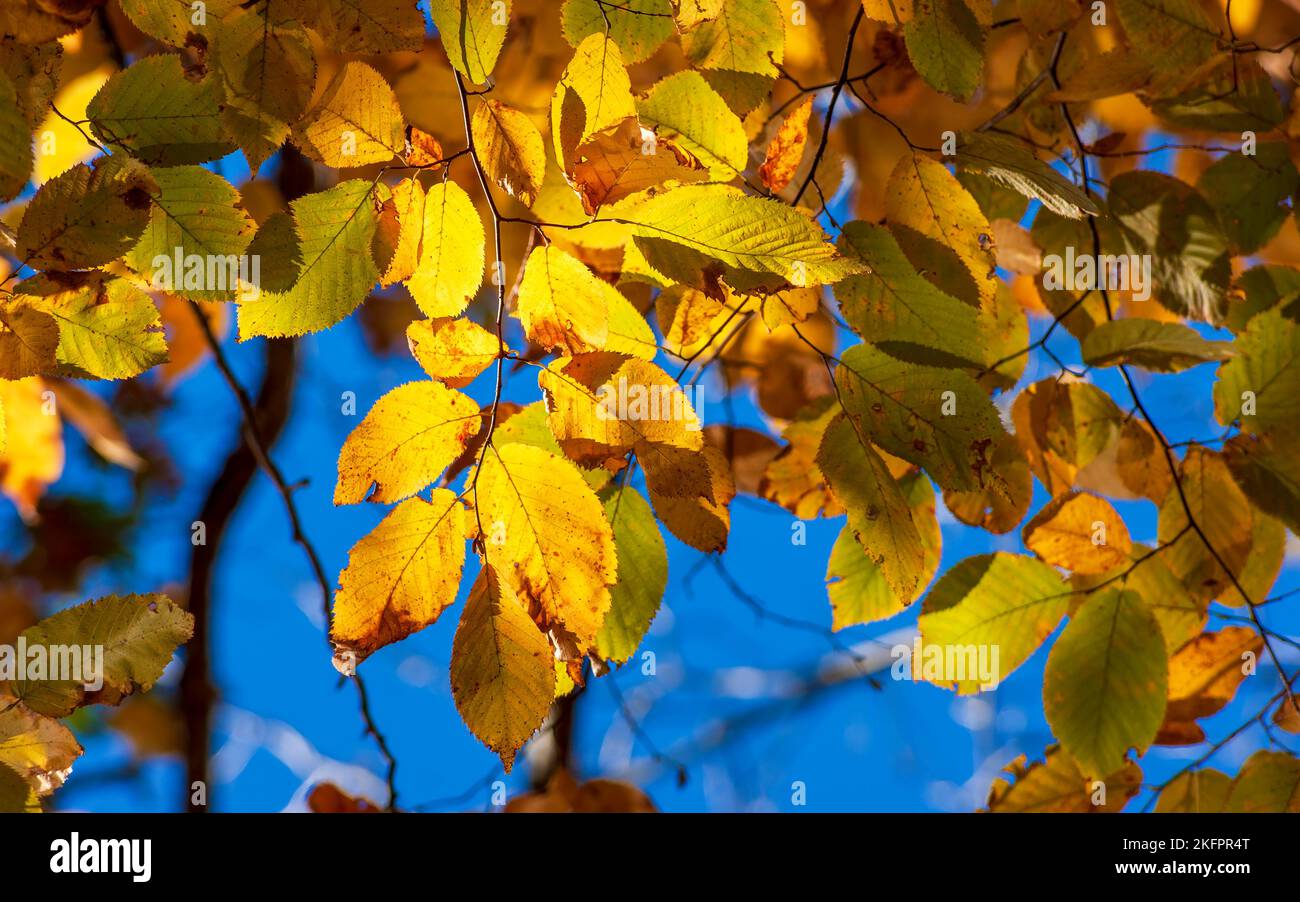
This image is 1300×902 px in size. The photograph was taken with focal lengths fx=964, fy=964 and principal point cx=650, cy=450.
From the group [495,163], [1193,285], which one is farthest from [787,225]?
[1193,285]

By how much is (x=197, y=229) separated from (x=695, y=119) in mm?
342

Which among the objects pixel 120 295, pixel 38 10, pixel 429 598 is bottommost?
pixel 429 598

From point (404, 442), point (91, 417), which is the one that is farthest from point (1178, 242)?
point (91, 417)

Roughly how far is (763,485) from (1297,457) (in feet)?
1.65

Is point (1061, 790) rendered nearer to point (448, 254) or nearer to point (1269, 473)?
point (1269, 473)

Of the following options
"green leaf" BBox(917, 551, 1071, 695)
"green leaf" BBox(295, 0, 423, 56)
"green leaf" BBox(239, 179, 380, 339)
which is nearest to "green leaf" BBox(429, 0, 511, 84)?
"green leaf" BBox(295, 0, 423, 56)

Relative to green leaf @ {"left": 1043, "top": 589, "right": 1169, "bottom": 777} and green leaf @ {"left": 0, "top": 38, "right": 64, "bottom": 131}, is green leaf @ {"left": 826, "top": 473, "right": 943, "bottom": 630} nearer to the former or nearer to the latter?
green leaf @ {"left": 1043, "top": 589, "right": 1169, "bottom": 777}

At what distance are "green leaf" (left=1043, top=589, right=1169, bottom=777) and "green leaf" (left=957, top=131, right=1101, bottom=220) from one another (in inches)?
15.5

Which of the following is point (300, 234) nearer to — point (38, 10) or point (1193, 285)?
point (38, 10)

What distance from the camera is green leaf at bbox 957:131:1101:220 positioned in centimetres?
66

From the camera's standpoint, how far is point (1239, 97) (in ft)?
3.19

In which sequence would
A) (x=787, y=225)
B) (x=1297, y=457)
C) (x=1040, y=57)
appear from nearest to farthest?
(x=787, y=225) → (x=1297, y=457) → (x=1040, y=57)

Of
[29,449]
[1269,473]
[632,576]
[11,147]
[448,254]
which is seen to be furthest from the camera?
[29,449]

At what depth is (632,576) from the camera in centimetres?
78
